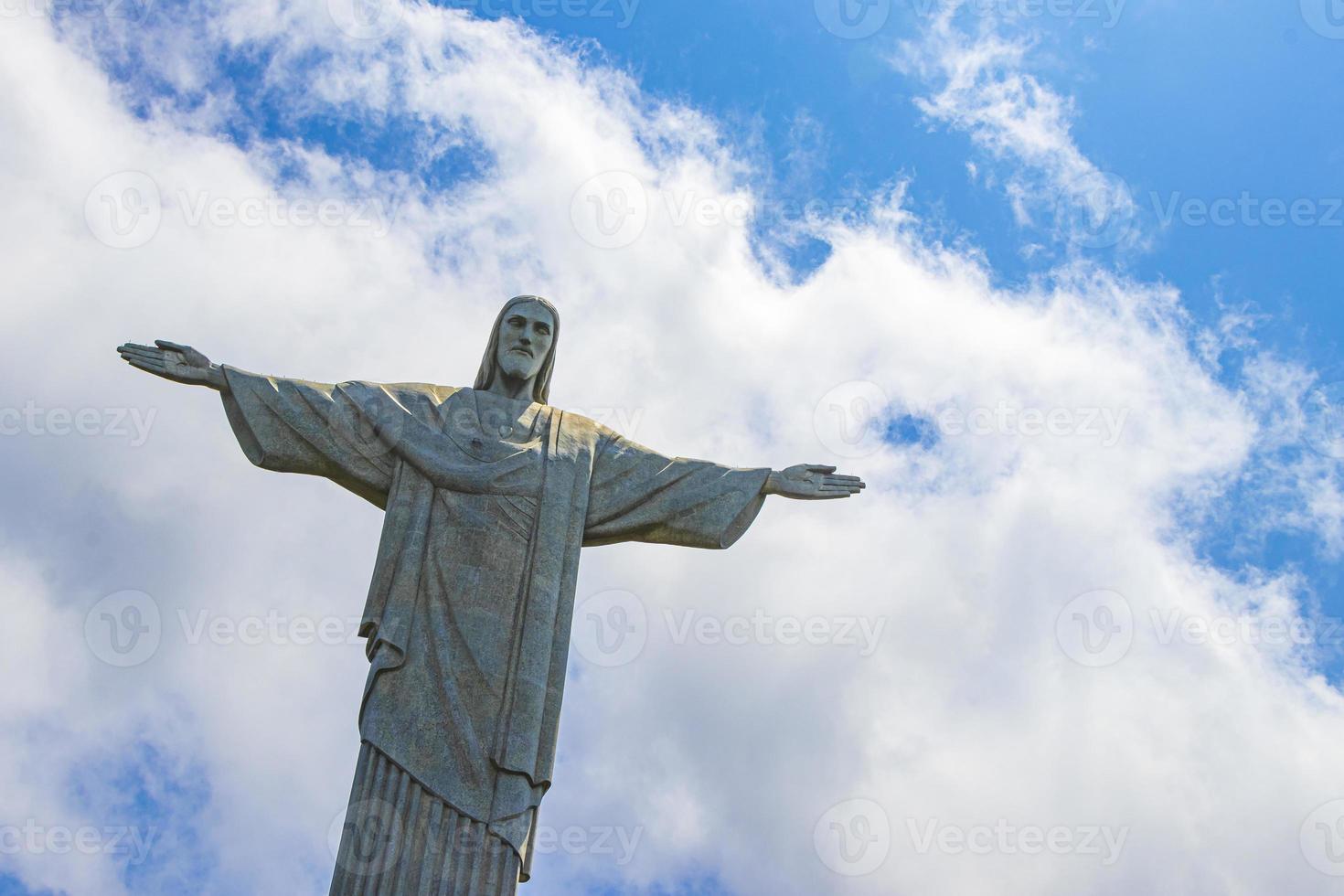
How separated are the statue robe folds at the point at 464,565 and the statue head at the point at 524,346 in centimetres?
47

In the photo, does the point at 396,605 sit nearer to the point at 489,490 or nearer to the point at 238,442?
the point at 489,490

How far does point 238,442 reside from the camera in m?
16.0

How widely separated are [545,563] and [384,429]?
225cm

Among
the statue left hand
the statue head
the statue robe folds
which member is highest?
the statue head

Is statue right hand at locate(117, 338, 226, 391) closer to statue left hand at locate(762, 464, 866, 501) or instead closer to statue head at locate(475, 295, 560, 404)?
statue head at locate(475, 295, 560, 404)

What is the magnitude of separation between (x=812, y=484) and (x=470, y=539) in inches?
145

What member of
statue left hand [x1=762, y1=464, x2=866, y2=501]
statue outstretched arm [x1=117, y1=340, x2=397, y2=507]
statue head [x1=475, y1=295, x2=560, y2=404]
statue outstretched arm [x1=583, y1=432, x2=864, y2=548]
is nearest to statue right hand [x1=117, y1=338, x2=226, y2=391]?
statue outstretched arm [x1=117, y1=340, x2=397, y2=507]

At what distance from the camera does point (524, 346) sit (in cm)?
1703

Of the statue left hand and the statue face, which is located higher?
the statue face

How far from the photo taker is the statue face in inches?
667

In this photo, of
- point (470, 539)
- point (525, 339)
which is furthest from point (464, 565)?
point (525, 339)

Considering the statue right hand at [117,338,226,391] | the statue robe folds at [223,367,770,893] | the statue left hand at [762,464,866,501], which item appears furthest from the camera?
the statue left hand at [762,464,866,501]

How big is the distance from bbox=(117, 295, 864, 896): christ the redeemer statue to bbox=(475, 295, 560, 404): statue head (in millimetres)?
21

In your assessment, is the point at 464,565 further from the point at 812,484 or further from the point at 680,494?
the point at 812,484
